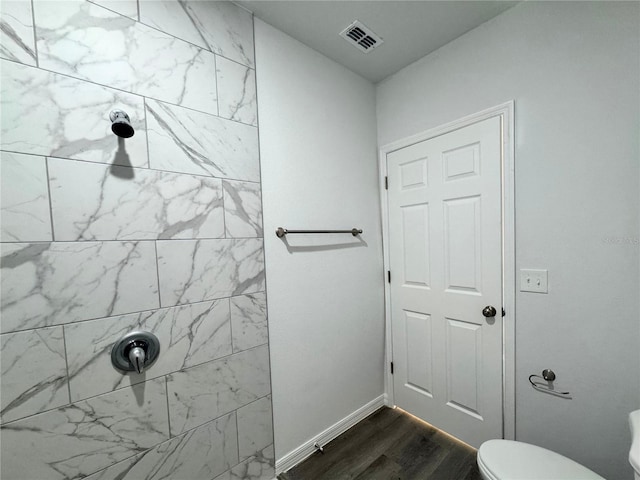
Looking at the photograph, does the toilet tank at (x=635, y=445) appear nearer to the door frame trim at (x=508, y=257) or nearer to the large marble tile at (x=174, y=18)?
the door frame trim at (x=508, y=257)

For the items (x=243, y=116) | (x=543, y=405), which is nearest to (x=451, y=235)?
(x=543, y=405)

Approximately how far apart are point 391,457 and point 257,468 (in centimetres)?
79

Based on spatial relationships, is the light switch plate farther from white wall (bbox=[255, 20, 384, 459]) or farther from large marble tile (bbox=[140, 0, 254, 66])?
large marble tile (bbox=[140, 0, 254, 66])

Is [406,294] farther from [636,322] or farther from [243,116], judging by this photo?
[243,116]

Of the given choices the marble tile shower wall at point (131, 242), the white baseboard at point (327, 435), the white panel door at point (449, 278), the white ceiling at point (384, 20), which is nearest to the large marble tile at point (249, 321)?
the marble tile shower wall at point (131, 242)

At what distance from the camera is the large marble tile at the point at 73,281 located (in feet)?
2.60

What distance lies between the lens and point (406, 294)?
1.82 m

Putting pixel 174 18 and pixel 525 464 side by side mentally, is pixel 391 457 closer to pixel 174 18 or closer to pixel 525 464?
pixel 525 464

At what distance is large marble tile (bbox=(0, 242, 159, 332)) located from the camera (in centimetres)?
79

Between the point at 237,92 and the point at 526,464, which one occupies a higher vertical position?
the point at 237,92

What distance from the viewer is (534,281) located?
128 cm

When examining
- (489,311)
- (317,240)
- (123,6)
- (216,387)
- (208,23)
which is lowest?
(216,387)

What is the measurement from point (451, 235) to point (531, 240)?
0.39 metres

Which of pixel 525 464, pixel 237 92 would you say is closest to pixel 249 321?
pixel 237 92
